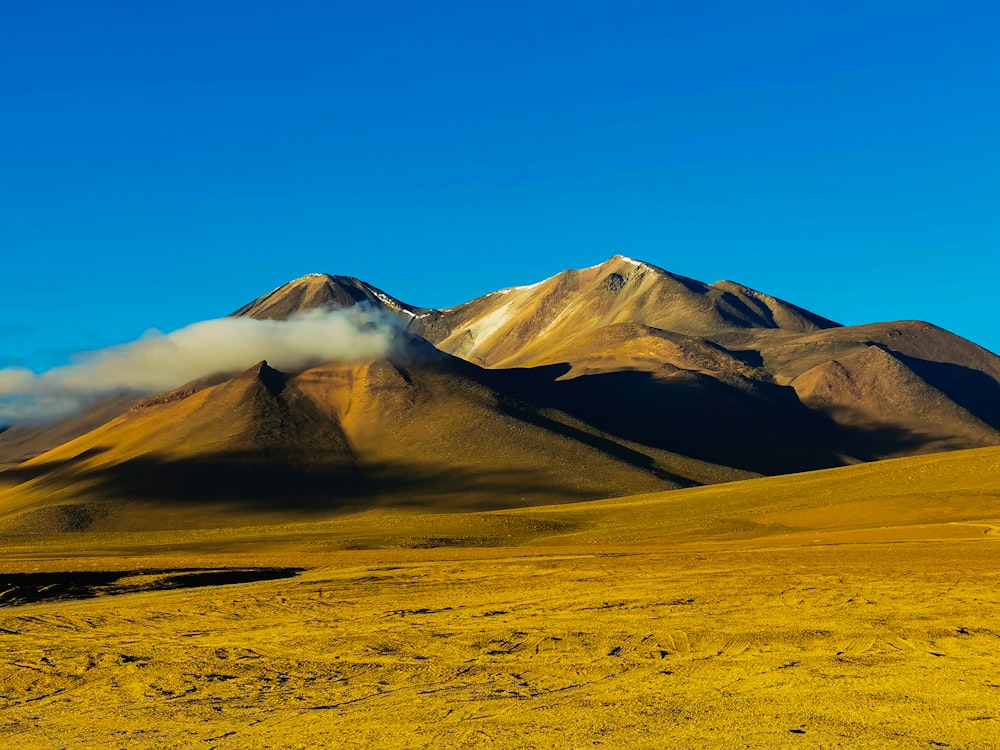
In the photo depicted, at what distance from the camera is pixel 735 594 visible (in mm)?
41812

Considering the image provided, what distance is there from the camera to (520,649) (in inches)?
1188

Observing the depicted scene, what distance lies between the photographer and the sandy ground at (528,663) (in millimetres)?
20969

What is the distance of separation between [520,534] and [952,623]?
2564 inches

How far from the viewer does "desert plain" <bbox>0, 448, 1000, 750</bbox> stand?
2117 cm

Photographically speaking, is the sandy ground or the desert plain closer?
the sandy ground

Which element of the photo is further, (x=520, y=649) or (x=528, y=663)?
(x=520, y=649)

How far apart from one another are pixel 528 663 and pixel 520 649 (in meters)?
2.17

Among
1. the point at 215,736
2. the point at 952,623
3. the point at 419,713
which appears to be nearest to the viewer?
the point at 215,736

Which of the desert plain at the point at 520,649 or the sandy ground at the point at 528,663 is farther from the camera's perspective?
the desert plain at the point at 520,649

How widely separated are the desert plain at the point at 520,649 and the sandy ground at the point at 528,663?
0.09m

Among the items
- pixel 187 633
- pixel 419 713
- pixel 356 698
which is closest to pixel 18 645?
pixel 187 633

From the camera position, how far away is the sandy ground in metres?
21.0

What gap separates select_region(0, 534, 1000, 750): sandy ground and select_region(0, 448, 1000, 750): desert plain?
87 mm

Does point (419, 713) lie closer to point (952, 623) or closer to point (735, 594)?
point (952, 623)
